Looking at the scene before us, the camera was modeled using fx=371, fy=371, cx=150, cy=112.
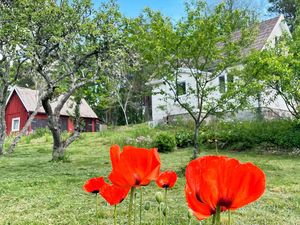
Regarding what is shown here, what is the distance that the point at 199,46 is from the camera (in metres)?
7.72

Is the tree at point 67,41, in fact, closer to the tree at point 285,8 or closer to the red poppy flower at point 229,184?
the red poppy flower at point 229,184

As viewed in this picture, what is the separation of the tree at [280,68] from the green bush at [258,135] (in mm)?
661

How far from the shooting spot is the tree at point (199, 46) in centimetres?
758

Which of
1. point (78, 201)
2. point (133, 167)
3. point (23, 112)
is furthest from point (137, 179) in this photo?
point (23, 112)

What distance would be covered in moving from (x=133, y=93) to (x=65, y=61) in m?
21.7

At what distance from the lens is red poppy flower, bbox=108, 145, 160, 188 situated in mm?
877

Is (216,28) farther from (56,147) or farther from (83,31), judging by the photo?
(56,147)

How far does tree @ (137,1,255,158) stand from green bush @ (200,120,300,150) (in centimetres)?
393

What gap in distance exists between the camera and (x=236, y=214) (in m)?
4.07

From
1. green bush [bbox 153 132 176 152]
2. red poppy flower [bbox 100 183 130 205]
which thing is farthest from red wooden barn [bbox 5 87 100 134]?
red poppy flower [bbox 100 183 130 205]

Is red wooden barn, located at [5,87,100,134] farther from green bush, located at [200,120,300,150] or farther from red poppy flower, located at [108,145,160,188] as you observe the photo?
red poppy flower, located at [108,145,160,188]

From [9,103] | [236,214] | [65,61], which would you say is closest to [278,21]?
[65,61]

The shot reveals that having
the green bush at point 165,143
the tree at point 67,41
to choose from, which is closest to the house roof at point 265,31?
the green bush at point 165,143

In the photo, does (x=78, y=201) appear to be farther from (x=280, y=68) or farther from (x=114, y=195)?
(x=280, y=68)
